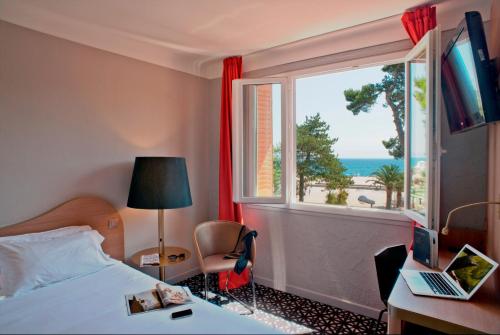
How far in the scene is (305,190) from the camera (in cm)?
310

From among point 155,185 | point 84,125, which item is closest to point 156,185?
point 155,185

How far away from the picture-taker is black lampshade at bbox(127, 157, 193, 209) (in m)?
2.50

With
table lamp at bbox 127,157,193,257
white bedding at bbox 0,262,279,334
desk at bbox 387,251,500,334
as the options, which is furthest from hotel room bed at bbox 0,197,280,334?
desk at bbox 387,251,500,334

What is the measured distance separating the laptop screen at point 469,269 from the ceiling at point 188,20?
1.78 metres

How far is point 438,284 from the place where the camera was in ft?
4.99

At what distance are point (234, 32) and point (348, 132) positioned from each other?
1.44m

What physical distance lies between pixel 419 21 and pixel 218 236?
8.47 feet

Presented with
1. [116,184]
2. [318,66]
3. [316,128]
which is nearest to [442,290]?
[316,128]

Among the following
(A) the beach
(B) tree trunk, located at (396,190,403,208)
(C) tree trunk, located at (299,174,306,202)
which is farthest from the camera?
(C) tree trunk, located at (299,174,306,202)

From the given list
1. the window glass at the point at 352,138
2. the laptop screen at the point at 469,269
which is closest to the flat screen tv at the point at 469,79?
the window glass at the point at 352,138

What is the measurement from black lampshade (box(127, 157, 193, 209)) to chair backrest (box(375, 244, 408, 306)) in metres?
1.68

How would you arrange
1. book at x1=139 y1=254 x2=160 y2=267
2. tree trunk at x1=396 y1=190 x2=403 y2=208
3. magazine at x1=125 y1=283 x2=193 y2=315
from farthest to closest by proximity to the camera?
tree trunk at x1=396 y1=190 x2=403 y2=208 < book at x1=139 y1=254 x2=160 y2=267 < magazine at x1=125 y1=283 x2=193 y2=315

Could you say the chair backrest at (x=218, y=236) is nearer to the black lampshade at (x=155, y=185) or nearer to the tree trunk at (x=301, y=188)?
the black lampshade at (x=155, y=185)

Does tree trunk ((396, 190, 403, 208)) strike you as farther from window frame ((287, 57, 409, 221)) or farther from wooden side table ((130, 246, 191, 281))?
wooden side table ((130, 246, 191, 281))
